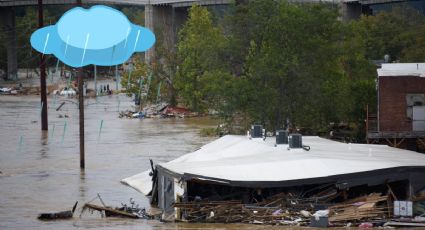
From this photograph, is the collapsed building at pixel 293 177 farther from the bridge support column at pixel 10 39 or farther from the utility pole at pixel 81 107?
the bridge support column at pixel 10 39

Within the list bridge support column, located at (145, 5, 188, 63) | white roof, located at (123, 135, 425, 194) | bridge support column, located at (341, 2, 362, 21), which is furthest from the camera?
bridge support column, located at (341, 2, 362, 21)

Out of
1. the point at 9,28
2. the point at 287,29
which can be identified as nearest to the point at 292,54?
the point at 287,29

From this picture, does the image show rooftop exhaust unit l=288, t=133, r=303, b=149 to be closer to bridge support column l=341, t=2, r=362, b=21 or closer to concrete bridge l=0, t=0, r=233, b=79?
concrete bridge l=0, t=0, r=233, b=79

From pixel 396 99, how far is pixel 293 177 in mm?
11078

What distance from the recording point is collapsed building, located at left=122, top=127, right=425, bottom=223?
29.5 metres

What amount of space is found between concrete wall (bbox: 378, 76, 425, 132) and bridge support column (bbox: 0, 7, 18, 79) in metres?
87.6

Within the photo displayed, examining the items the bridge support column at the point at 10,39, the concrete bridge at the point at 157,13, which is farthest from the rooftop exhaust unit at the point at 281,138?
the bridge support column at the point at 10,39

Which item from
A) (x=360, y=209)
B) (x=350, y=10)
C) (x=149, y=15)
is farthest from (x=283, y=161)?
(x=149, y=15)

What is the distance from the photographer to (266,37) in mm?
48812

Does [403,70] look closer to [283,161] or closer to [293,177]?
[283,161]

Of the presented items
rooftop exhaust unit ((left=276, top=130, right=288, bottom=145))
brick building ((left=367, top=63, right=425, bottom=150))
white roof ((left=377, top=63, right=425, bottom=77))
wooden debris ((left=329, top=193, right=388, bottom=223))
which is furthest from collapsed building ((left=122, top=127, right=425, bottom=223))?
white roof ((left=377, top=63, right=425, bottom=77))

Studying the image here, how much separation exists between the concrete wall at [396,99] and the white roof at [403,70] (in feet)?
1.11

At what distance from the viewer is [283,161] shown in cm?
3138

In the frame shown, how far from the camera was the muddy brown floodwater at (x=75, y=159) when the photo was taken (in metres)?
32.2
